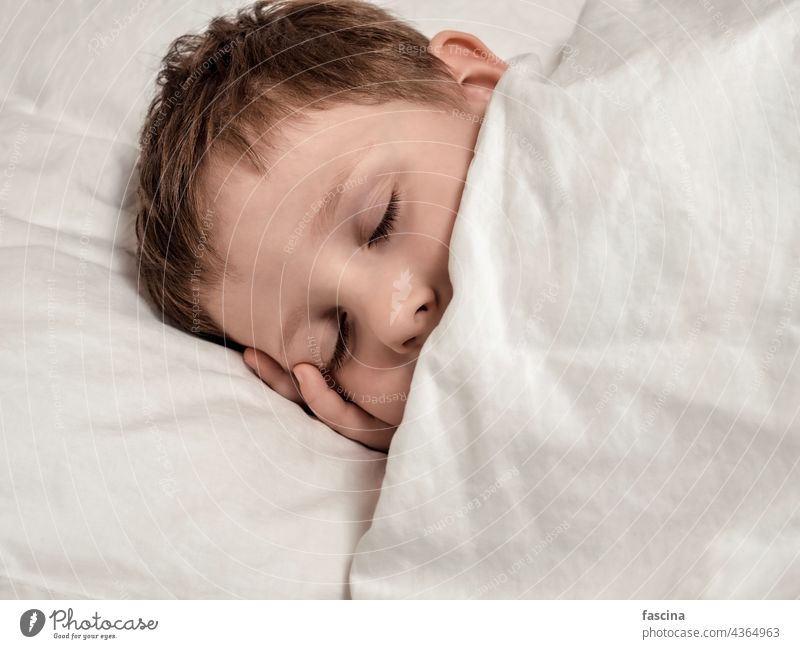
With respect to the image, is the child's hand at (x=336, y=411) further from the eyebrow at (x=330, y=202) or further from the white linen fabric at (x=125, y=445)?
the eyebrow at (x=330, y=202)

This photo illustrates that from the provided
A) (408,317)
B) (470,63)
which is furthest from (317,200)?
(470,63)

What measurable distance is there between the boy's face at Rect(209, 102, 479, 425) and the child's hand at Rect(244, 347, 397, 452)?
22 mm

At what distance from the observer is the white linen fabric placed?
1.67 ft

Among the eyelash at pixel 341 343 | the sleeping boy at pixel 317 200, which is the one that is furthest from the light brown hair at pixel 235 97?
the eyelash at pixel 341 343

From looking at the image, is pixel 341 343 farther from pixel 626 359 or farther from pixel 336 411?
pixel 626 359

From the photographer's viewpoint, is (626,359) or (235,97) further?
(235,97)

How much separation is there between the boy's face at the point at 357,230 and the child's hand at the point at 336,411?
0.9 inches

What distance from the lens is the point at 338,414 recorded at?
0.66m

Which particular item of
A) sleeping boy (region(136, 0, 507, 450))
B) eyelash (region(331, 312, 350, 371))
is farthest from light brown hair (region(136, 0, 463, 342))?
eyelash (region(331, 312, 350, 371))

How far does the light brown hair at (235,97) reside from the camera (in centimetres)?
64

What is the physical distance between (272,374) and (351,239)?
0.14m

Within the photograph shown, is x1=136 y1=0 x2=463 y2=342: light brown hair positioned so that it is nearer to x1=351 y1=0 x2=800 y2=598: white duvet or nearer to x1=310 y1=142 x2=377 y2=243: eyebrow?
x1=310 y1=142 x2=377 y2=243: eyebrow
